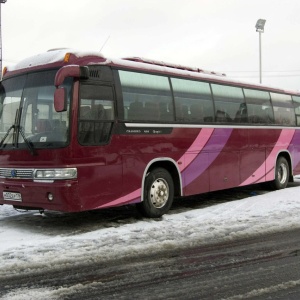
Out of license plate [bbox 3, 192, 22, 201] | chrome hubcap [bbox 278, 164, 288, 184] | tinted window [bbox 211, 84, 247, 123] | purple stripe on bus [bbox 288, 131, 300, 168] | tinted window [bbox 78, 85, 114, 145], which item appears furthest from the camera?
purple stripe on bus [bbox 288, 131, 300, 168]

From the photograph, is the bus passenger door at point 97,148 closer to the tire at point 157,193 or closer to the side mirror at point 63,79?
the side mirror at point 63,79

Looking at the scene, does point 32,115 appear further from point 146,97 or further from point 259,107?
point 259,107

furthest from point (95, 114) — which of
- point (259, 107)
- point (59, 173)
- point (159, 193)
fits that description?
point (259, 107)

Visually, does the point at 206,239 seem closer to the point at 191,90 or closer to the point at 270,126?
the point at 191,90

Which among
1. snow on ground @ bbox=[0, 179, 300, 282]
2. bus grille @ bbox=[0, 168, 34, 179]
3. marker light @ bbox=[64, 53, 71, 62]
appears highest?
marker light @ bbox=[64, 53, 71, 62]

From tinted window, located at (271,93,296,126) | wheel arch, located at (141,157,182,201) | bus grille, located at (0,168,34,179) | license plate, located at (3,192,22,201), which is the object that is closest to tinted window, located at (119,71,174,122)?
wheel arch, located at (141,157,182,201)

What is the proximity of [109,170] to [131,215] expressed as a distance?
1645mm

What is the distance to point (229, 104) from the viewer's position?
11094 millimetres

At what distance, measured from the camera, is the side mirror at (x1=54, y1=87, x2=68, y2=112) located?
7.08 m

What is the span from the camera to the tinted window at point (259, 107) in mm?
11891

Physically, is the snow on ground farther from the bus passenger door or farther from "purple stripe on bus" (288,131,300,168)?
"purple stripe on bus" (288,131,300,168)

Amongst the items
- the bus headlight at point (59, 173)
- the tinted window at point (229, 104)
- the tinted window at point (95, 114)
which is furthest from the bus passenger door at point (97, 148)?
the tinted window at point (229, 104)

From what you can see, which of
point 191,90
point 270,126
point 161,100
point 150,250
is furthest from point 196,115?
point 150,250

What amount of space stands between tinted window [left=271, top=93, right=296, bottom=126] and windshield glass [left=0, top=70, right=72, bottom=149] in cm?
768
